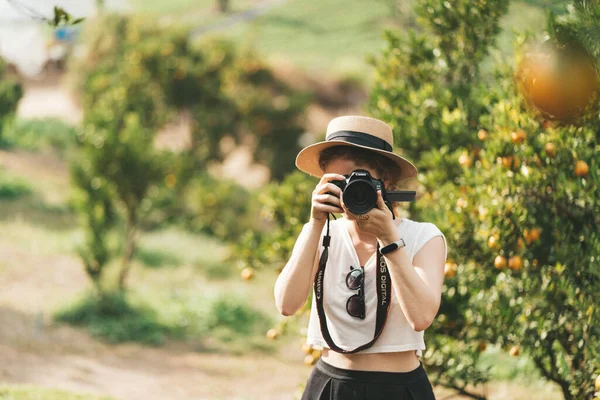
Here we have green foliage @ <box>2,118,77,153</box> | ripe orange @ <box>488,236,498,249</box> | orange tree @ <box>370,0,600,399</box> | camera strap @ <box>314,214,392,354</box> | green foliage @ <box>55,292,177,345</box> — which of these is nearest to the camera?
camera strap @ <box>314,214,392,354</box>

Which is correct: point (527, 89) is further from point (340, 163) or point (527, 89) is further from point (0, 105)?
point (0, 105)

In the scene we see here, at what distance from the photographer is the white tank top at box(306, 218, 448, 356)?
2.29 m

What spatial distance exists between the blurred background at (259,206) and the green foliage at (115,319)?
29 millimetres

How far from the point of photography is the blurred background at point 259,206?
152 inches

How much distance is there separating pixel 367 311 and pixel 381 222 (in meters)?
0.32

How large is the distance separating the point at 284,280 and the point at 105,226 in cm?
806

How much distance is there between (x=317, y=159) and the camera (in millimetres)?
2648

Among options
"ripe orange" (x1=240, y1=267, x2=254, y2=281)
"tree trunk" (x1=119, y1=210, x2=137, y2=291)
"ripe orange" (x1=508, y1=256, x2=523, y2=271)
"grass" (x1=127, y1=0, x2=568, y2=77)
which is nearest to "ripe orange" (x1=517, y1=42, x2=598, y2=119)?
"ripe orange" (x1=508, y1=256, x2=523, y2=271)

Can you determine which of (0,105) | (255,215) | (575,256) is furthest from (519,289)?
(0,105)

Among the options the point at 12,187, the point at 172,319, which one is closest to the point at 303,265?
the point at 172,319

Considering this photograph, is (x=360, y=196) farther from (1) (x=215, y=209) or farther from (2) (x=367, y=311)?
(1) (x=215, y=209)

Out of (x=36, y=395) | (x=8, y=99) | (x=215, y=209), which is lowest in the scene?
(x=36, y=395)

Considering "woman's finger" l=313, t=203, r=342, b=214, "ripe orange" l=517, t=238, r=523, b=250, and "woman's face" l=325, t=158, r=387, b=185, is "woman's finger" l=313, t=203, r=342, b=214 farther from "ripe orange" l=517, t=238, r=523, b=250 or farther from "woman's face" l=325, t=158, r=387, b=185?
"ripe orange" l=517, t=238, r=523, b=250

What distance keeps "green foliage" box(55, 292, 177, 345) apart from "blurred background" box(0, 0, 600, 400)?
29 mm
